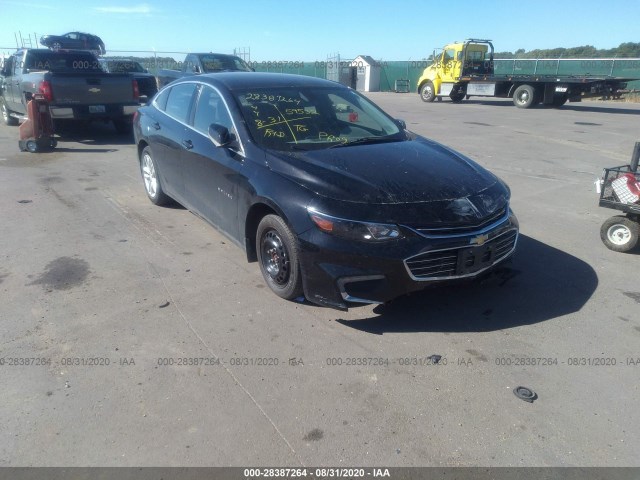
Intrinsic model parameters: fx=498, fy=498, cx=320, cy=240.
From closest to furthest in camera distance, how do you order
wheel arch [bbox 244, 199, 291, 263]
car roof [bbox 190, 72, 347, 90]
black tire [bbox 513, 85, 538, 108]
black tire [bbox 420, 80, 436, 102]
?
wheel arch [bbox 244, 199, 291, 263] → car roof [bbox 190, 72, 347, 90] → black tire [bbox 513, 85, 538, 108] → black tire [bbox 420, 80, 436, 102]

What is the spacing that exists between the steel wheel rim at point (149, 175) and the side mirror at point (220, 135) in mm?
2235

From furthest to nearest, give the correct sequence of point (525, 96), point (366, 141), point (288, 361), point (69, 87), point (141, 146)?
point (525, 96) < point (69, 87) < point (141, 146) < point (366, 141) < point (288, 361)

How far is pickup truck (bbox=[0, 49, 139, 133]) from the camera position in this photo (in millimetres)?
10344

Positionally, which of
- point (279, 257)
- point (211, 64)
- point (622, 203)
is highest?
point (211, 64)

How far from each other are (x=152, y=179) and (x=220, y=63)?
35.5ft

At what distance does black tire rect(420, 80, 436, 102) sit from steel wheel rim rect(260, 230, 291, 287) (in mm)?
23604

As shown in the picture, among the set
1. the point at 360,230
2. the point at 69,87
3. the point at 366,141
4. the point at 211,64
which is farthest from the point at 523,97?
the point at 360,230

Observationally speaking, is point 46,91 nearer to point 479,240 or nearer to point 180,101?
point 180,101

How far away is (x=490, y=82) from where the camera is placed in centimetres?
2266

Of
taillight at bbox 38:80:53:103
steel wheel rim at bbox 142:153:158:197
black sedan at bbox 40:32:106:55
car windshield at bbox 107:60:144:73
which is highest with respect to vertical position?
black sedan at bbox 40:32:106:55

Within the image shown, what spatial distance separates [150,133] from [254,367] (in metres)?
3.87

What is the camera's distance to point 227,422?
108 inches

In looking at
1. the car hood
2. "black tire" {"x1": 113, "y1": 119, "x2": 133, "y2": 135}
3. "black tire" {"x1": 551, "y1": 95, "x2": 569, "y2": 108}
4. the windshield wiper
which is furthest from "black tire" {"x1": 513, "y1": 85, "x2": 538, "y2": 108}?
the car hood

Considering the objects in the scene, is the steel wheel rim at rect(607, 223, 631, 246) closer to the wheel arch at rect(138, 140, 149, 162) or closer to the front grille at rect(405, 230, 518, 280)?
the front grille at rect(405, 230, 518, 280)
